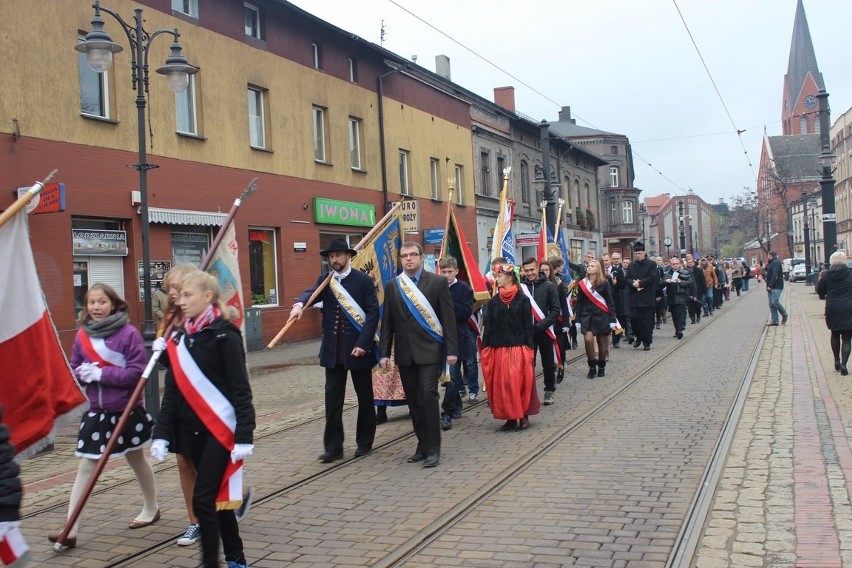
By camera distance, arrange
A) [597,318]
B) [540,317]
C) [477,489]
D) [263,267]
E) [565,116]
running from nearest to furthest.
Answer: [477,489]
[540,317]
[597,318]
[263,267]
[565,116]

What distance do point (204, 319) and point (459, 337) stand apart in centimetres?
585

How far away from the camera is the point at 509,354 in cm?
888

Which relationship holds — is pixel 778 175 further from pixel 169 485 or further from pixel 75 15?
pixel 169 485

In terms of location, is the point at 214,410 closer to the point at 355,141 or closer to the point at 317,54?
the point at 317,54

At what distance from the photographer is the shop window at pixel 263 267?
20469 millimetres

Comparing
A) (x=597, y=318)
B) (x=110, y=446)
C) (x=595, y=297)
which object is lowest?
(x=110, y=446)

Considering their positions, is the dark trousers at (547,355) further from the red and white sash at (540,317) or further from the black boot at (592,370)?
the black boot at (592,370)

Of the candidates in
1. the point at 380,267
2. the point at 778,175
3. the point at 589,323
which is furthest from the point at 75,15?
the point at 778,175

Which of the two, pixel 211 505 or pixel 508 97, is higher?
pixel 508 97

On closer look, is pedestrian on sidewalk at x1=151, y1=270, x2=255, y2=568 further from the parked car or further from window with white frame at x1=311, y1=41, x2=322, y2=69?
the parked car

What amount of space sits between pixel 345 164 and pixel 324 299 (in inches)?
666

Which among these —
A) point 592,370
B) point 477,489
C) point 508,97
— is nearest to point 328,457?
point 477,489

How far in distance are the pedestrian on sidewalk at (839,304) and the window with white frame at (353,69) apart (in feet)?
52.1

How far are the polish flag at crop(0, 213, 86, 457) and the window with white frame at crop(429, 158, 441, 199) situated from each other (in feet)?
84.4
